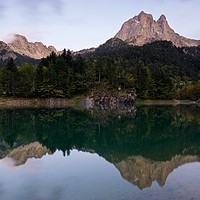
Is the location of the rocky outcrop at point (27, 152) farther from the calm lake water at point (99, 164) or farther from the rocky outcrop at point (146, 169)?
the rocky outcrop at point (146, 169)

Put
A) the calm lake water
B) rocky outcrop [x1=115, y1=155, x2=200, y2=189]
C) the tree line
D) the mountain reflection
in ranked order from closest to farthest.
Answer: the calm lake water, rocky outcrop [x1=115, y1=155, x2=200, y2=189], the mountain reflection, the tree line

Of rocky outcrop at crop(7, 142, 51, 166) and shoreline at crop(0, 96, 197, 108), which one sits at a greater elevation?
shoreline at crop(0, 96, 197, 108)

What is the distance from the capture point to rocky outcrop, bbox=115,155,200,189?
1722 centimetres

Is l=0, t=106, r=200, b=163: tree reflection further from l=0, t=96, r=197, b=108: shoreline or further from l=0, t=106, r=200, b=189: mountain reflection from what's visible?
l=0, t=96, r=197, b=108: shoreline

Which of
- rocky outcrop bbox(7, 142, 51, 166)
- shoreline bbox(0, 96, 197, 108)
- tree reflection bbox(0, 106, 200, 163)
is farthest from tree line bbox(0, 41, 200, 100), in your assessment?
rocky outcrop bbox(7, 142, 51, 166)

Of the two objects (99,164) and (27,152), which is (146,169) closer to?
(99,164)

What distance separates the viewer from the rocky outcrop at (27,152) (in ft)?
78.3

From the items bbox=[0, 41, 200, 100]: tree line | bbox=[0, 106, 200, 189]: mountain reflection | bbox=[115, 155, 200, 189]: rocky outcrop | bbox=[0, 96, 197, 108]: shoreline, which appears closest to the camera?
bbox=[115, 155, 200, 189]: rocky outcrop

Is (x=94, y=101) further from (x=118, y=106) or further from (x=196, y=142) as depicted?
(x=196, y=142)

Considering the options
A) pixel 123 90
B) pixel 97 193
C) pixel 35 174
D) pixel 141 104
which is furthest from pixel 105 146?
pixel 141 104

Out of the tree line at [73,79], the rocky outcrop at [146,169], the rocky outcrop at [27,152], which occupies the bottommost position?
the rocky outcrop at [27,152]

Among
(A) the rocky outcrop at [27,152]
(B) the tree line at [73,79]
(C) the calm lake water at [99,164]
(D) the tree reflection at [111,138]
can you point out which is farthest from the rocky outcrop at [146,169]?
(B) the tree line at [73,79]

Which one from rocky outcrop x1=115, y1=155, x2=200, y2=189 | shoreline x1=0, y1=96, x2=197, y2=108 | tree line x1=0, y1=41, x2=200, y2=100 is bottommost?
rocky outcrop x1=115, y1=155, x2=200, y2=189

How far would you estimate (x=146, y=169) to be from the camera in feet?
66.0
